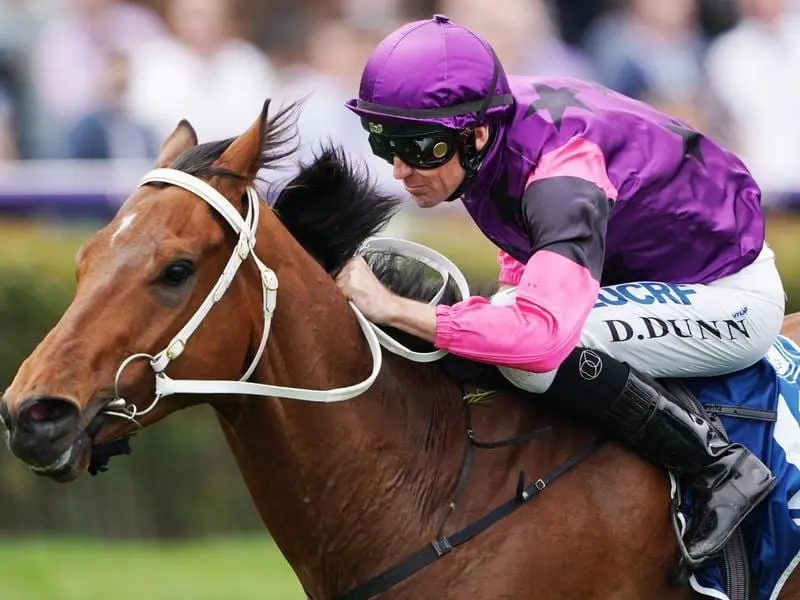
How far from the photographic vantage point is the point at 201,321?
3.43 meters

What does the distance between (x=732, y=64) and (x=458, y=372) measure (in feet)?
25.0

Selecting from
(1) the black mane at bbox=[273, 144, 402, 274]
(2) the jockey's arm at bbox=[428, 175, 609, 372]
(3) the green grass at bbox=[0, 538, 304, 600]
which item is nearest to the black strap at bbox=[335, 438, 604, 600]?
(2) the jockey's arm at bbox=[428, 175, 609, 372]

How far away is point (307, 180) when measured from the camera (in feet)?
13.0

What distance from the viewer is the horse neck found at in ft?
12.0

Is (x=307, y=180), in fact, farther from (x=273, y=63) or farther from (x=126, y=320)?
(x=273, y=63)

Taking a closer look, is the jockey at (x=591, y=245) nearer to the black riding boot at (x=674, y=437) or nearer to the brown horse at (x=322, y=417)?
the black riding boot at (x=674, y=437)

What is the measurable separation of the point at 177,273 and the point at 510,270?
4.31ft

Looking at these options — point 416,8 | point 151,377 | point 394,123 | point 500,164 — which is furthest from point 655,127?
point 416,8

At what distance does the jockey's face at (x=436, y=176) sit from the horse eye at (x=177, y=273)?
0.66m

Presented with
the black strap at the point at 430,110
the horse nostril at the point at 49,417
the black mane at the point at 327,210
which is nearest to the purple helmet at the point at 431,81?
the black strap at the point at 430,110

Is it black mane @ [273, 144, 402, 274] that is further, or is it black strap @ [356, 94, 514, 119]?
black mane @ [273, 144, 402, 274]

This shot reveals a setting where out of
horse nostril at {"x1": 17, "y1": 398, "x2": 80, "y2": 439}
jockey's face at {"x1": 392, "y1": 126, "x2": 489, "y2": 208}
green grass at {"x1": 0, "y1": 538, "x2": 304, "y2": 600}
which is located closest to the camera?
horse nostril at {"x1": 17, "y1": 398, "x2": 80, "y2": 439}

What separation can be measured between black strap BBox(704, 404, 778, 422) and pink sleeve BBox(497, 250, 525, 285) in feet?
2.27

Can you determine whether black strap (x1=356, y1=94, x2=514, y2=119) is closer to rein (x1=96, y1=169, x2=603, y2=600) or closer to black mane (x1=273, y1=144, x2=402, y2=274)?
black mane (x1=273, y1=144, x2=402, y2=274)
